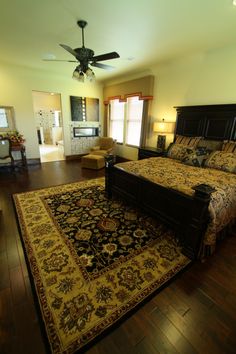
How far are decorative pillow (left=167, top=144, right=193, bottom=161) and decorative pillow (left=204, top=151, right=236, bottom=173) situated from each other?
475 mm

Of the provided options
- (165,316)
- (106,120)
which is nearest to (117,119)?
(106,120)

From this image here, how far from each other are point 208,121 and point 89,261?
11.4 feet

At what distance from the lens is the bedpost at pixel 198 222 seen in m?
1.70

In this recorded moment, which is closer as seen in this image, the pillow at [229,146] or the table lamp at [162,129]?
the pillow at [229,146]

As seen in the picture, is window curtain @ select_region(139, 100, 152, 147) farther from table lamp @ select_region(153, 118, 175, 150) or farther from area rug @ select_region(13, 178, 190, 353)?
area rug @ select_region(13, 178, 190, 353)

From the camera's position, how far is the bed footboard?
178cm

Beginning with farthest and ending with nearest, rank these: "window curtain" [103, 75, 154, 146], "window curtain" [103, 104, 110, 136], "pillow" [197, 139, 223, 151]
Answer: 1. "window curtain" [103, 104, 110, 136]
2. "window curtain" [103, 75, 154, 146]
3. "pillow" [197, 139, 223, 151]

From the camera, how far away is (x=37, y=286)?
1.57 meters

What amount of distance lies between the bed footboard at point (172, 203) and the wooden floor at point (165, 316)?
0.34m

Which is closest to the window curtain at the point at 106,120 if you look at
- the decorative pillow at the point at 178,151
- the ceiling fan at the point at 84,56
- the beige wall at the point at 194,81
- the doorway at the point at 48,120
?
the beige wall at the point at 194,81

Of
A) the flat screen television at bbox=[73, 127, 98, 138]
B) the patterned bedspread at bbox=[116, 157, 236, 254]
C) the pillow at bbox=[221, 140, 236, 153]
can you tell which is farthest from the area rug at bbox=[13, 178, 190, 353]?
the flat screen television at bbox=[73, 127, 98, 138]

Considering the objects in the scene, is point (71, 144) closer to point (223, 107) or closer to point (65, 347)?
point (223, 107)

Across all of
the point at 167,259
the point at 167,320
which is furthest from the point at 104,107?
the point at 167,320

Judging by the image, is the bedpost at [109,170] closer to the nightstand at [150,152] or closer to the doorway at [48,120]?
the nightstand at [150,152]
